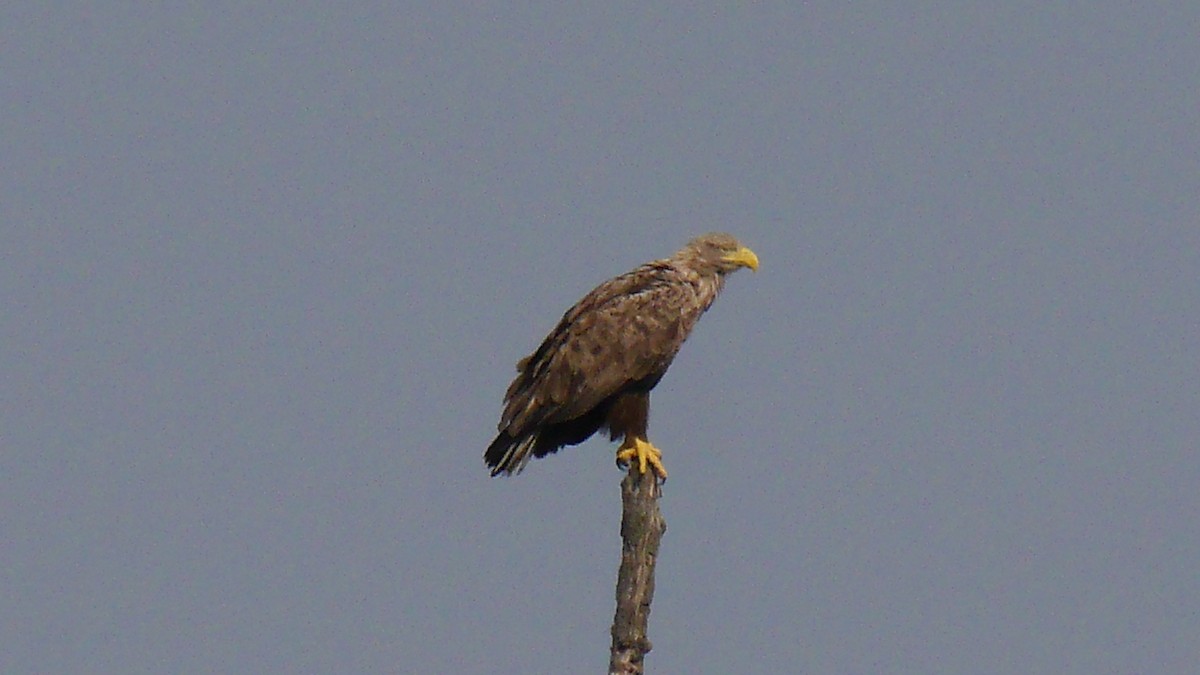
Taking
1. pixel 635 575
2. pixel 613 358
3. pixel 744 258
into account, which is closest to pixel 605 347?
pixel 613 358

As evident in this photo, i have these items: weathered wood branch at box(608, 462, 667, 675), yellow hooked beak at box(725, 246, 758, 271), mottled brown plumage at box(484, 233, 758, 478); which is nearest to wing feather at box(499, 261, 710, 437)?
mottled brown plumage at box(484, 233, 758, 478)

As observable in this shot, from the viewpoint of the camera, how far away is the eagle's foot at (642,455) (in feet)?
41.9

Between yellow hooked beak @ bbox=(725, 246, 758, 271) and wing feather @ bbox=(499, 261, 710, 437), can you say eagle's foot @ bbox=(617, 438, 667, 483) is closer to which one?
wing feather @ bbox=(499, 261, 710, 437)

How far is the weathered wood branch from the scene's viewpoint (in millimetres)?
12312

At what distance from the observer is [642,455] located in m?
12.8

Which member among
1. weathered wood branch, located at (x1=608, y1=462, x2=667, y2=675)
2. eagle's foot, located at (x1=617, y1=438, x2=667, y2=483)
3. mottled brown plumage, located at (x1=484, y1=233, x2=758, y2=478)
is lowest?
weathered wood branch, located at (x1=608, y1=462, x2=667, y2=675)

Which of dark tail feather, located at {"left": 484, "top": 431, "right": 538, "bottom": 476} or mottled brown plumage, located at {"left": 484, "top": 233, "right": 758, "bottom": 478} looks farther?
dark tail feather, located at {"left": 484, "top": 431, "right": 538, "bottom": 476}

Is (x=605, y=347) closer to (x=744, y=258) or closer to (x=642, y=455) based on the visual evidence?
(x=642, y=455)

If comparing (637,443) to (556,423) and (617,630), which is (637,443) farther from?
(617,630)

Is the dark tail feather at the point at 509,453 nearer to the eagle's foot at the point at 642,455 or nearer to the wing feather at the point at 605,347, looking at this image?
the wing feather at the point at 605,347

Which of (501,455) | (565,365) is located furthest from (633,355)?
(501,455)

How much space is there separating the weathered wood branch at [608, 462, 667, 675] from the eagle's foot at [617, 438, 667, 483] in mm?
151

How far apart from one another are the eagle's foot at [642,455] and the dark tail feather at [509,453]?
717 mm

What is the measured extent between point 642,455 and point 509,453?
3.47 feet
